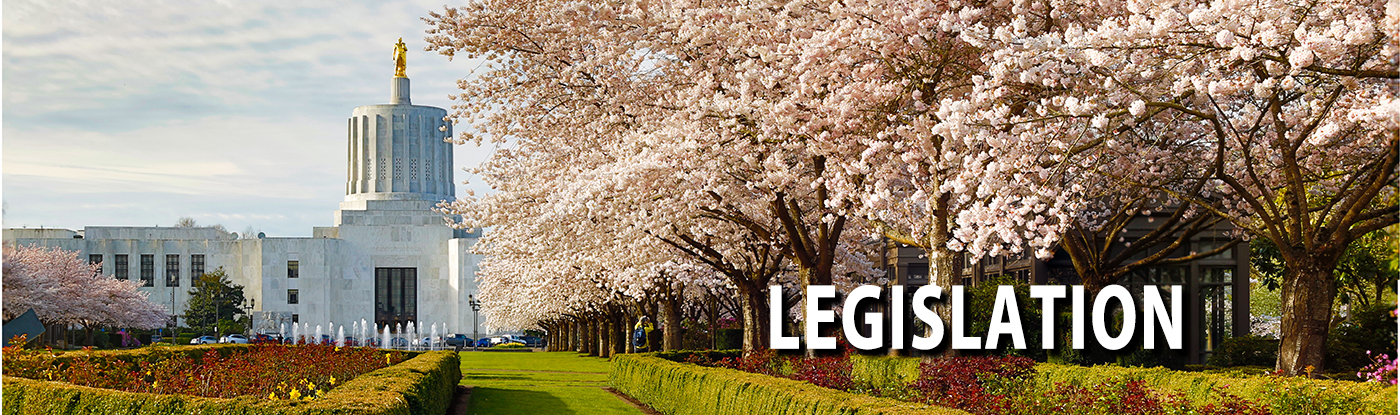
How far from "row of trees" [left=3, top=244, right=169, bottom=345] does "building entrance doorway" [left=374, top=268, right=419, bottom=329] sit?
46972mm

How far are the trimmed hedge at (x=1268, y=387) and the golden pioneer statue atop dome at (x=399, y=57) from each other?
363ft

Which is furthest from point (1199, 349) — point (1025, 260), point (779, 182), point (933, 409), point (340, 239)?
point (340, 239)

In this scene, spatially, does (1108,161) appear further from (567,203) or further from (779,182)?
(567,203)

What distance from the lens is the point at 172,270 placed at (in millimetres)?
115188

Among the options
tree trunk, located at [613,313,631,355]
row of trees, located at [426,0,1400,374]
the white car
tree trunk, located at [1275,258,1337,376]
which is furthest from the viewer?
the white car

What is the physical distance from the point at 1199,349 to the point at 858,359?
13.0 m

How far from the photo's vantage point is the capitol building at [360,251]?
114500 mm

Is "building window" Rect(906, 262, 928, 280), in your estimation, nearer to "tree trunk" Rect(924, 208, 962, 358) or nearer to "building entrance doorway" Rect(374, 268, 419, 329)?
"tree trunk" Rect(924, 208, 962, 358)

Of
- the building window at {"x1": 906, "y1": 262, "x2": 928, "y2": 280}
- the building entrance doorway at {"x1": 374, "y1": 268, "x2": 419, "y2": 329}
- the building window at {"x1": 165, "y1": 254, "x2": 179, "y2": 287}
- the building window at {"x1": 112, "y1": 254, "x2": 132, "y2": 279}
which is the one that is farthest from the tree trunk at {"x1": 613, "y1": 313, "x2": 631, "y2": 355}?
the building window at {"x1": 112, "y1": 254, "x2": 132, "y2": 279}

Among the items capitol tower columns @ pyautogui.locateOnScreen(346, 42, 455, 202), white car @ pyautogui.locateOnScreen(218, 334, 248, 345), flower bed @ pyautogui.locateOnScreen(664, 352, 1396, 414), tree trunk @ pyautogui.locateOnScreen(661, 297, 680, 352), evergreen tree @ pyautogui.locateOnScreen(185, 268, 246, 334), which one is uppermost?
capitol tower columns @ pyautogui.locateOnScreen(346, 42, 455, 202)

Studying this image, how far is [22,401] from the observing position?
11328mm

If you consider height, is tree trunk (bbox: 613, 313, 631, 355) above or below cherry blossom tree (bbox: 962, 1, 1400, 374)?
below

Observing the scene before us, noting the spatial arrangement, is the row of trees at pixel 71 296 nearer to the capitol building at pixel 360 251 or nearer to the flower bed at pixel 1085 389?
the flower bed at pixel 1085 389

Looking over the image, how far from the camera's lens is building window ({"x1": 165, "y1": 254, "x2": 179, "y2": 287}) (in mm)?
114688
